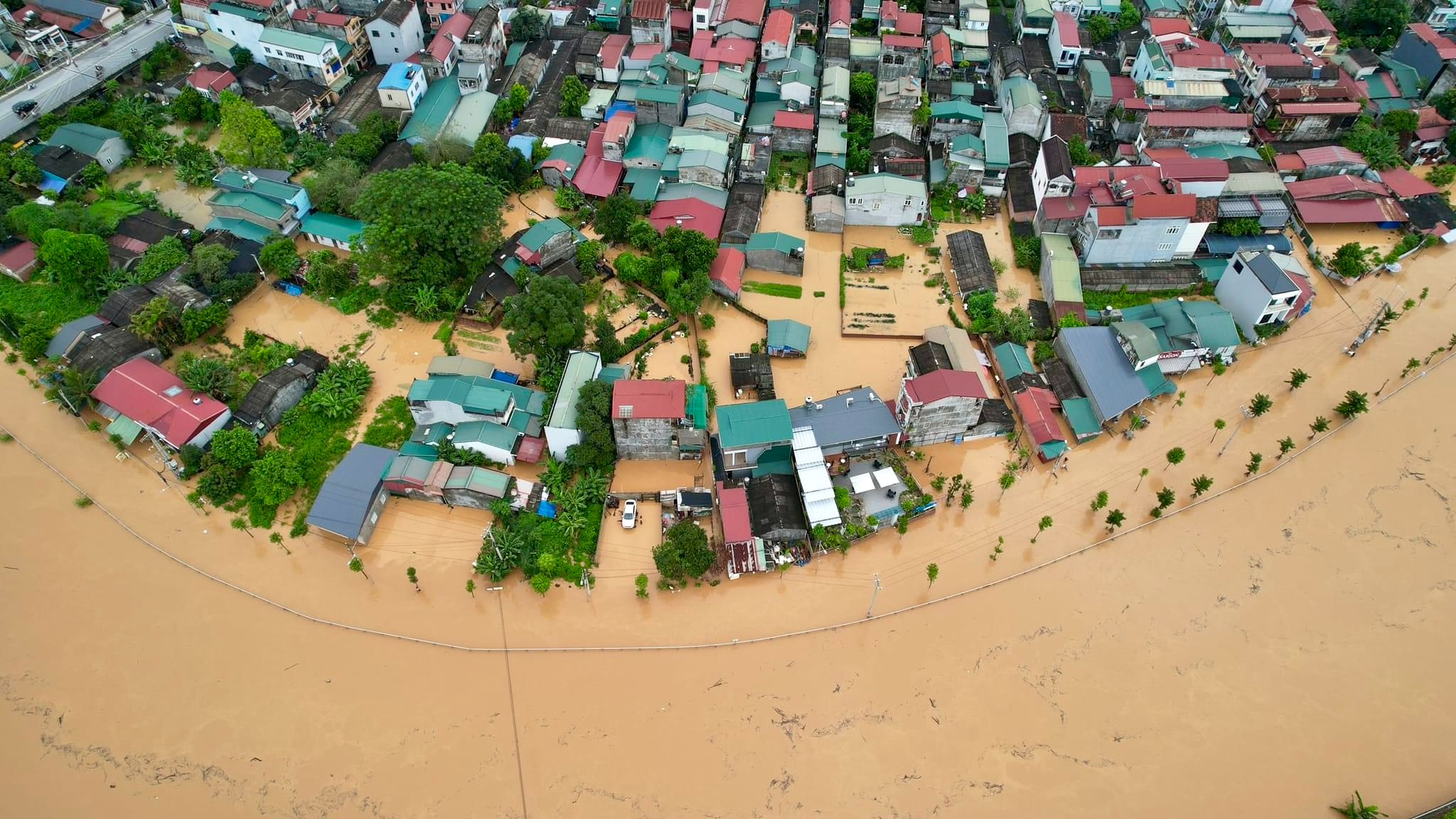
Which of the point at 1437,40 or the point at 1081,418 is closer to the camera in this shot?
the point at 1081,418

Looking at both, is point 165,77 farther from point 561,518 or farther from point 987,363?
point 987,363

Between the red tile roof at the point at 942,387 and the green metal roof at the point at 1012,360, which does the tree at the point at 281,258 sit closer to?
the red tile roof at the point at 942,387

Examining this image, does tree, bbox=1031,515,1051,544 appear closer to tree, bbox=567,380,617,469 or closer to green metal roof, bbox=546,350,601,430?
tree, bbox=567,380,617,469

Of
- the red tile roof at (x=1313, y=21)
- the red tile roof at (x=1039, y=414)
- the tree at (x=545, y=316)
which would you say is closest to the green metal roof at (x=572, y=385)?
the tree at (x=545, y=316)

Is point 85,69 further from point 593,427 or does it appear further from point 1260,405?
point 1260,405

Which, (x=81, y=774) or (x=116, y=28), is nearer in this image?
(x=81, y=774)

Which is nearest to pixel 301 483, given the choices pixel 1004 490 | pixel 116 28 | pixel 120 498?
pixel 120 498

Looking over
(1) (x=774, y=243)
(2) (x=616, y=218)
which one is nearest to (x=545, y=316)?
(2) (x=616, y=218)
